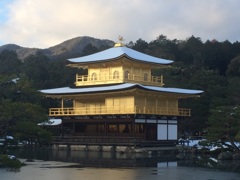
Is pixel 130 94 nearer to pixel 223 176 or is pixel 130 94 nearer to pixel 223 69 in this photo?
pixel 223 176

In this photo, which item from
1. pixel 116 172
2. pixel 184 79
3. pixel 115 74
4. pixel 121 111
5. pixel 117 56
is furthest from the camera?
Answer: pixel 184 79

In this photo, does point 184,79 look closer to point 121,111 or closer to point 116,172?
point 121,111

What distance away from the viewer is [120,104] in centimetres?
4328

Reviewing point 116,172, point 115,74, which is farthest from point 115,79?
point 116,172

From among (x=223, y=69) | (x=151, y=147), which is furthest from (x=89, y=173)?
(x=223, y=69)

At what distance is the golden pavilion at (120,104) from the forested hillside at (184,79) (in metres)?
4.28

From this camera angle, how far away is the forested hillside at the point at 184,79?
23.7 metres

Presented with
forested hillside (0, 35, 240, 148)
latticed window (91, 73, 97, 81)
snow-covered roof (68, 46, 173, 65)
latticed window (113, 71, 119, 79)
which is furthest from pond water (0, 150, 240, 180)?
latticed window (91, 73, 97, 81)

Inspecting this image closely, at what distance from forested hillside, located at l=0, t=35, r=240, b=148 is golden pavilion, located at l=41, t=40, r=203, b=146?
428cm

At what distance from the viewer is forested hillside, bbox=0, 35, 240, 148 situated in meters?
23.7

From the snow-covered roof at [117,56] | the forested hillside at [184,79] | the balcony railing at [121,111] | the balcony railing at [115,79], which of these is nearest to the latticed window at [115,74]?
the balcony railing at [115,79]

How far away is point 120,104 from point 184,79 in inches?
954

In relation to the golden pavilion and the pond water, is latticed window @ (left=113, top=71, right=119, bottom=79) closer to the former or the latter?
the golden pavilion

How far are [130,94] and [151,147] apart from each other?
544 centimetres
